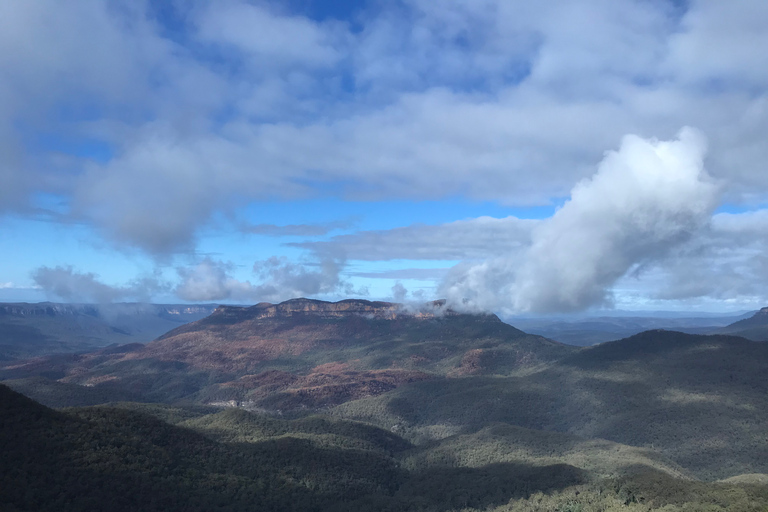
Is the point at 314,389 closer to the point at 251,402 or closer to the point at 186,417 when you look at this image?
the point at 251,402

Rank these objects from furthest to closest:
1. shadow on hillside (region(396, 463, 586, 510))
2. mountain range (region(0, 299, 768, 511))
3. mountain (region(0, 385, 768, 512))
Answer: shadow on hillside (region(396, 463, 586, 510))
mountain range (region(0, 299, 768, 511))
mountain (region(0, 385, 768, 512))

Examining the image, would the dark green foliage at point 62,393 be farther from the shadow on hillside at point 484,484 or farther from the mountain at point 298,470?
the shadow on hillside at point 484,484

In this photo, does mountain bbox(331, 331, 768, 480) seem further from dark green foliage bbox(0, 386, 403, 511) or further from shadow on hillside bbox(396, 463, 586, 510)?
dark green foliage bbox(0, 386, 403, 511)

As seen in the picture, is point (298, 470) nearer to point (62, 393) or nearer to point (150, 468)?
point (150, 468)

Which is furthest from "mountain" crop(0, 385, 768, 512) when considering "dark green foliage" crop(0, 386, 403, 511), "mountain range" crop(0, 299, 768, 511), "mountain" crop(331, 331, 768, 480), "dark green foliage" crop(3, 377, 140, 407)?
"dark green foliage" crop(3, 377, 140, 407)

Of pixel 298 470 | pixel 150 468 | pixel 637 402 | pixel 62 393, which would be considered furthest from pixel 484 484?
pixel 62 393

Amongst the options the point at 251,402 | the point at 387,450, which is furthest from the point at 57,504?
the point at 251,402

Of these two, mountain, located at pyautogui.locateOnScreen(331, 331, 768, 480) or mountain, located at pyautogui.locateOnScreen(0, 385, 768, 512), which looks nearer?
mountain, located at pyautogui.locateOnScreen(0, 385, 768, 512)

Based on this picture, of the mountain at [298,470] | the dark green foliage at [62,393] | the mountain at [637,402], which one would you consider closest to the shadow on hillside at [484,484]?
the mountain at [298,470]
